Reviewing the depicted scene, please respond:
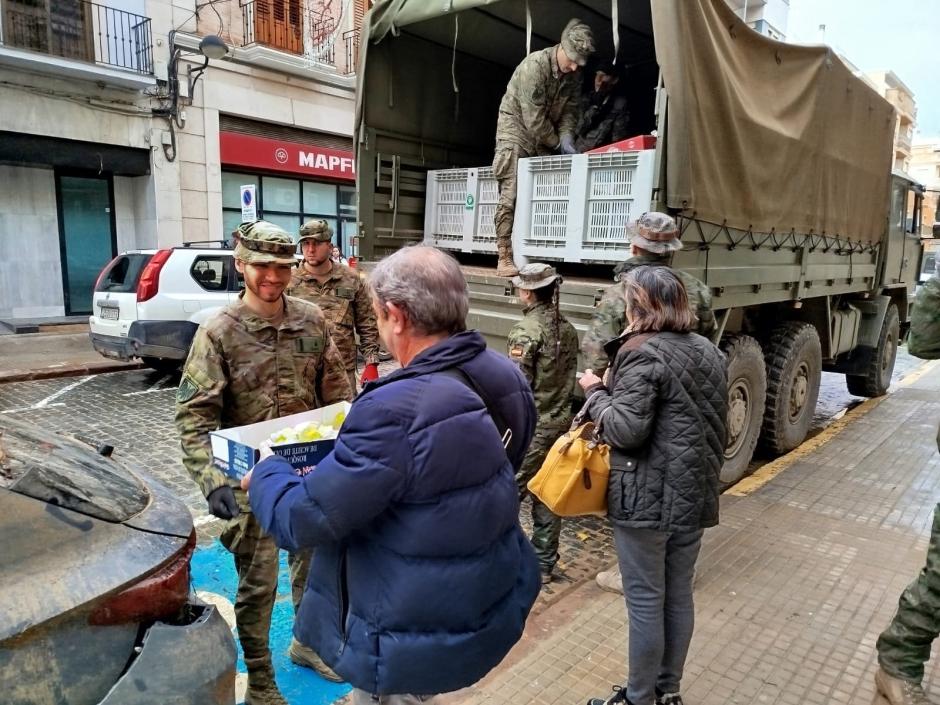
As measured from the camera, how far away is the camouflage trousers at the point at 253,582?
2486 mm

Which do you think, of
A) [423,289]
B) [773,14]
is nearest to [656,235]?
[423,289]

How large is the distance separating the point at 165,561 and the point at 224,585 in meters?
1.97

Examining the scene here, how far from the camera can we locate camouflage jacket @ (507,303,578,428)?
11.6 feet

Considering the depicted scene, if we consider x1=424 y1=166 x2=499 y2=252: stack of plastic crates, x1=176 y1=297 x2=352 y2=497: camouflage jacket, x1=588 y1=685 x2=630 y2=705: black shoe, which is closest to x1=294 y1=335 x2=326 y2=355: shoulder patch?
x1=176 y1=297 x2=352 y2=497: camouflage jacket

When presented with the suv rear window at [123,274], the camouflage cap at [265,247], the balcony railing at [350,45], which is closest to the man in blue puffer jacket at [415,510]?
the camouflage cap at [265,247]

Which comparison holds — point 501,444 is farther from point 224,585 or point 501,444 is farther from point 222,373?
point 224,585

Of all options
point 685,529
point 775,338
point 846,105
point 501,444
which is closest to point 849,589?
point 685,529

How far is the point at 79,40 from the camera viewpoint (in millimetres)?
11727

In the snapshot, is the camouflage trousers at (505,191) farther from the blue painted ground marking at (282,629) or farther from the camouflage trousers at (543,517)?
the blue painted ground marking at (282,629)

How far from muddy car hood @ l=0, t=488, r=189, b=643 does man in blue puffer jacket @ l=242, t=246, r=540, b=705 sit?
0.36 metres

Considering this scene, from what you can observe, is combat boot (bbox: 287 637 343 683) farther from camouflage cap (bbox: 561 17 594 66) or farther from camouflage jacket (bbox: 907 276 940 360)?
camouflage cap (bbox: 561 17 594 66)

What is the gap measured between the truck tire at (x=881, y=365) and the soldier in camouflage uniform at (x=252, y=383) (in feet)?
25.5

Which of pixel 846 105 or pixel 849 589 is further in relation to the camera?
pixel 846 105

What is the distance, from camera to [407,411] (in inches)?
55.7
